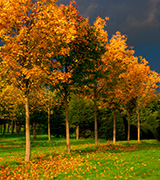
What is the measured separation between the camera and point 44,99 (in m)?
37.2

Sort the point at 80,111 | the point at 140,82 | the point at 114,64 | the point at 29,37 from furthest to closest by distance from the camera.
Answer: the point at 80,111 < the point at 140,82 < the point at 114,64 < the point at 29,37

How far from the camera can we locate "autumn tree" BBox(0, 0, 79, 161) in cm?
1386

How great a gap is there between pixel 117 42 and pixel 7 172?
1857 centimetres

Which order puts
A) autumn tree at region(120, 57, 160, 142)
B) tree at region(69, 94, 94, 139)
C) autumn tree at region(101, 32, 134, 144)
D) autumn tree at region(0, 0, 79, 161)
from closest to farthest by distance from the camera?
autumn tree at region(0, 0, 79, 161) → autumn tree at region(101, 32, 134, 144) → autumn tree at region(120, 57, 160, 142) → tree at region(69, 94, 94, 139)

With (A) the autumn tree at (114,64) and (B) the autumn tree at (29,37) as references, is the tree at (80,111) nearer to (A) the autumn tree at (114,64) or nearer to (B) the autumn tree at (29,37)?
(A) the autumn tree at (114,64)

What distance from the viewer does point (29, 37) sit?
48.1 ft

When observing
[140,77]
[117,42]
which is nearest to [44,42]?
[117,42]

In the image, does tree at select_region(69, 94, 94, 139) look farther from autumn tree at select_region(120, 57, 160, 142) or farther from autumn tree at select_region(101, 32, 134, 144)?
autumn tree at select_region(101, 32, 134, 144)

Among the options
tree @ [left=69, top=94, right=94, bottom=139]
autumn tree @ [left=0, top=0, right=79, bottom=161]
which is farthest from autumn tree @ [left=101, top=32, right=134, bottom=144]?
tree @ [left=69, top=94, right=94, bottom=139]

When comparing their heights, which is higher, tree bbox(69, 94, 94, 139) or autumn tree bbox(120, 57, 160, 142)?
autumn tree bbox(120, 57, 160, 142)

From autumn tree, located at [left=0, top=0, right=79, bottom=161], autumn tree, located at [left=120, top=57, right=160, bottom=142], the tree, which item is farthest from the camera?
the tree

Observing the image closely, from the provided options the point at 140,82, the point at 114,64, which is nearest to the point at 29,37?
the point at 114,64

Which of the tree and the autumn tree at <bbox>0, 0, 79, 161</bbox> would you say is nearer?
the autumn tree at <bbox>0, 0, 79, 161</bbox>

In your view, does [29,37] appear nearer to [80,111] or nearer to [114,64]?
[114,64]
